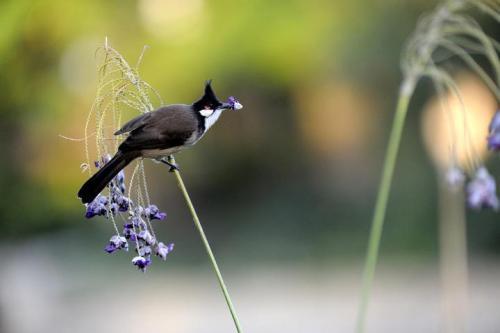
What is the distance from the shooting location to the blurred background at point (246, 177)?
24.0ft

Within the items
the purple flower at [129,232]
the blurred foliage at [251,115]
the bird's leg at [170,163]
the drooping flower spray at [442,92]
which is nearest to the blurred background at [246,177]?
the blurred foliage at [251,115]

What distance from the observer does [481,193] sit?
170 cm

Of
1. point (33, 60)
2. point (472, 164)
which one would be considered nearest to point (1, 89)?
point (33, 60)

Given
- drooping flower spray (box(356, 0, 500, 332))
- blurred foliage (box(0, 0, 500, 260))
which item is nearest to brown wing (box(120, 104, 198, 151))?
drooping flower spray (box(356, 0, 500, 332))

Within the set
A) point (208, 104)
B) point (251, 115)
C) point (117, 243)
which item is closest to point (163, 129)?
point (208, 104)

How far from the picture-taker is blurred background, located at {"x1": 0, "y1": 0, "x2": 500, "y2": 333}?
7.30 m

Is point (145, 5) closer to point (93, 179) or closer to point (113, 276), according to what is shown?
point (113, 276)

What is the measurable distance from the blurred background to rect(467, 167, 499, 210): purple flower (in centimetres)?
382

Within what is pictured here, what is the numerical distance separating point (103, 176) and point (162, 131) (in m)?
0.15

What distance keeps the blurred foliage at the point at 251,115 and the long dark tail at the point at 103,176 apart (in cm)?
367

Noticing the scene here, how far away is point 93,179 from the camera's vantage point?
1.49m

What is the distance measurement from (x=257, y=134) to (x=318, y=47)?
10.2ft

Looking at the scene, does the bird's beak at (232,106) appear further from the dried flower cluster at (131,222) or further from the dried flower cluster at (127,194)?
the dried flower cluster at (131,222)

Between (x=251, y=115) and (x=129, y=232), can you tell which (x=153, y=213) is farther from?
(x=251, y=115)
